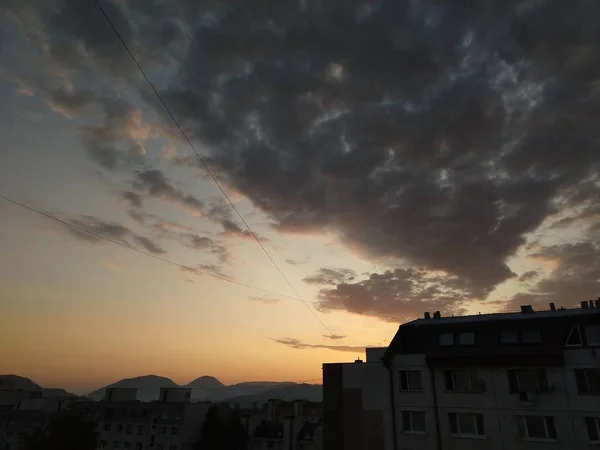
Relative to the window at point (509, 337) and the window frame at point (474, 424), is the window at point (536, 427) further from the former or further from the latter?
the window at point (509, 337)

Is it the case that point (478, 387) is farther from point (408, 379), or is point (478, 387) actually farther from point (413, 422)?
point (413, 422)

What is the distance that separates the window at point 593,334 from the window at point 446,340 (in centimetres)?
1032

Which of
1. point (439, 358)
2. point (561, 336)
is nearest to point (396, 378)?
point (439, 358)

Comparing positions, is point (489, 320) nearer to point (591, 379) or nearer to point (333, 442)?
point (591, 379)

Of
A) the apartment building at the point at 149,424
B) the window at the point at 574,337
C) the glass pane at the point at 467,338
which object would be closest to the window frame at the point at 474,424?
the glass pane at the point at 467,338

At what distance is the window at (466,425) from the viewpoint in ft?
105

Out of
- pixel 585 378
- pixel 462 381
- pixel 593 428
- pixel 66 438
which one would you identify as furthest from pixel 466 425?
pixel 66 438

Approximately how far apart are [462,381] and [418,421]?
5.44m

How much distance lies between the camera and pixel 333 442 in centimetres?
3772

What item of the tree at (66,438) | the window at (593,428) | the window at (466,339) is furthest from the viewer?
the tree at (66,438)

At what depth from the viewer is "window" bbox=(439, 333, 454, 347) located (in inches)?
1401

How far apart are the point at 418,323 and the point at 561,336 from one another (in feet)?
39.2

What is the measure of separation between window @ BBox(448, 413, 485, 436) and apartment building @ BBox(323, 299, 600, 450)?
0.08m

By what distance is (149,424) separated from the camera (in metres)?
74.9
